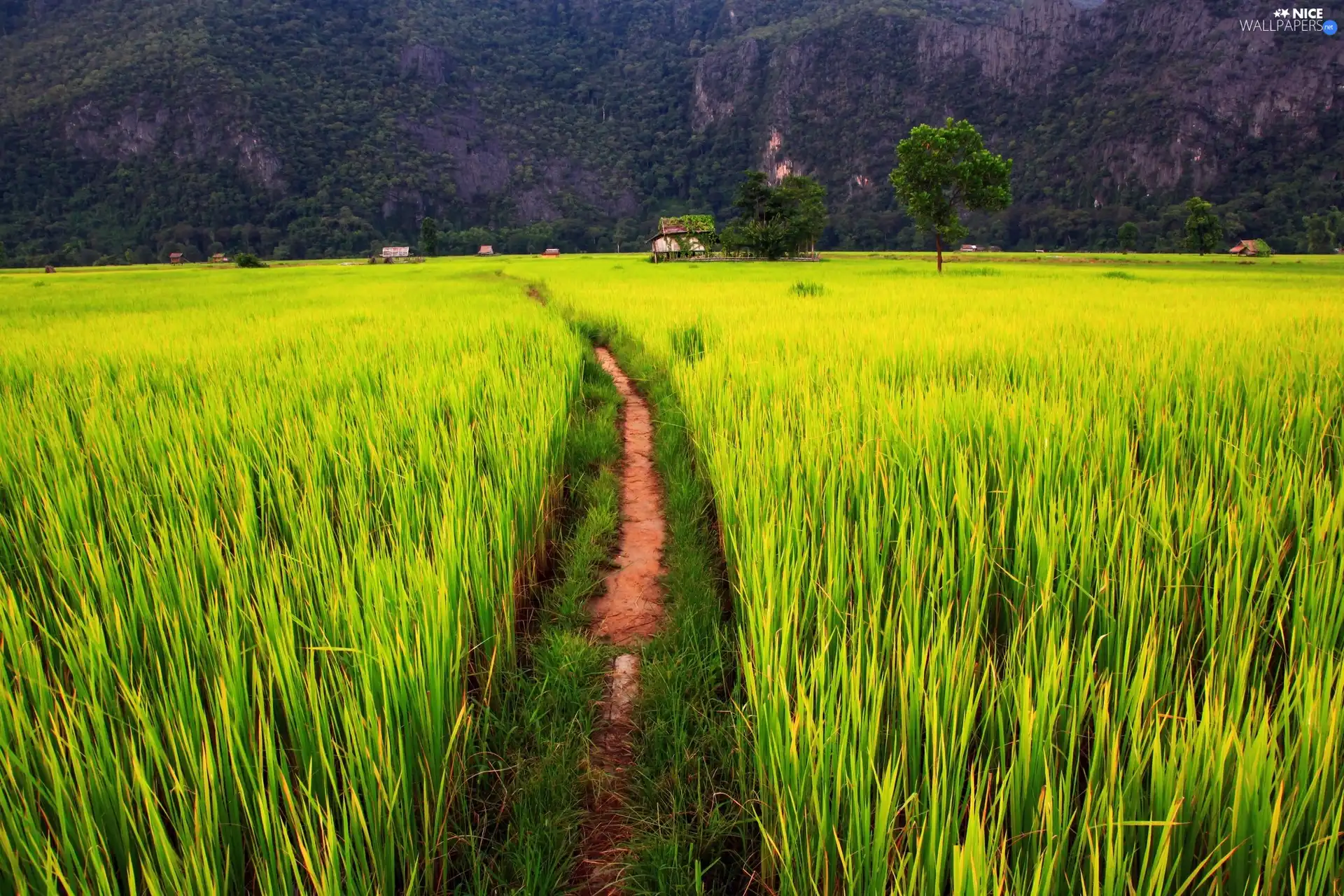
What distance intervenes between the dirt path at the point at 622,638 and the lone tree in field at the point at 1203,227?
62.9m

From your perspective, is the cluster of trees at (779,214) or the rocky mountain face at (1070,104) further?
the rocky mountain face at (1070,104)

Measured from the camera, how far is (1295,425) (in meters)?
2.51

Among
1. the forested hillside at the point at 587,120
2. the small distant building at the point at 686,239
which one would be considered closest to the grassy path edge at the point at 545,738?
the small distant building at the point at 686,239

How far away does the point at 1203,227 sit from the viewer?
48.8m

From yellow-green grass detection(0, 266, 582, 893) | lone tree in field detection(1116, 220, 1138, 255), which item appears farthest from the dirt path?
lone tree in field detection(1116, 220, 1138, 255)

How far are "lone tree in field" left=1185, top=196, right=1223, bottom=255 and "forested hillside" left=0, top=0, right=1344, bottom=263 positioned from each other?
25409 mm

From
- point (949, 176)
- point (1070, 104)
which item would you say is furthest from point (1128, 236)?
point (1070, 104)

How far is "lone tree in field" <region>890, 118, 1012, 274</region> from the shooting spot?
2538cm

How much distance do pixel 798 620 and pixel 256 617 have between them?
125 cm

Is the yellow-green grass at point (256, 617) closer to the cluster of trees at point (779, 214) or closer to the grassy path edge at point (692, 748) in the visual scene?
the grassy path edge at point (692, 748)

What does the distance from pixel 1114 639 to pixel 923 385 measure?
8.27ft

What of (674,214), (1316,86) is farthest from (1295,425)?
(1316,86)

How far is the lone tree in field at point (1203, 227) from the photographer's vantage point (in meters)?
48.6

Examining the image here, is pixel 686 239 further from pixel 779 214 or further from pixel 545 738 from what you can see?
pixel 545 738
